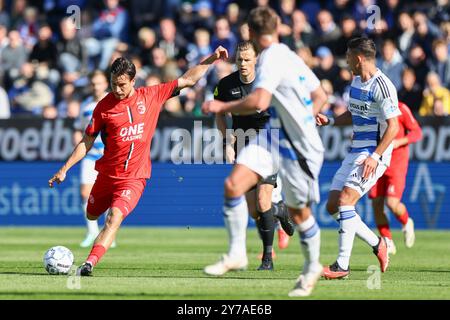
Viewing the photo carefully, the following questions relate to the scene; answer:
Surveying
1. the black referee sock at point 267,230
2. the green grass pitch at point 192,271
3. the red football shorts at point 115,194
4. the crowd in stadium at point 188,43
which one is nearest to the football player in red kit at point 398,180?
the green grass pitch at point 192,271

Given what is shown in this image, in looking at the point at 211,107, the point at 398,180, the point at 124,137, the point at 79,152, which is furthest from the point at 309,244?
the point at 398,180

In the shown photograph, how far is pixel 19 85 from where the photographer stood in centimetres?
2575

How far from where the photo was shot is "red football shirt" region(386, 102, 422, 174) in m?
17.1

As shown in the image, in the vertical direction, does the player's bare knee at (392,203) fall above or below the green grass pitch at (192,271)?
above

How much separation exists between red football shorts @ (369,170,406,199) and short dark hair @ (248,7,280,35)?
784cm

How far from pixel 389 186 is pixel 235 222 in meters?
7.45

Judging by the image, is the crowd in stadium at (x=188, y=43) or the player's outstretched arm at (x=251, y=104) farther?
the crowd in stadium at (x=188, y=43)

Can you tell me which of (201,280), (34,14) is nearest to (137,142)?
(201,280)

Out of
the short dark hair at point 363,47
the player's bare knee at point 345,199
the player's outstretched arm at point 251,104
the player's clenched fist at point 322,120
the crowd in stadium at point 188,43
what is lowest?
the player's bare knee at point 345,199

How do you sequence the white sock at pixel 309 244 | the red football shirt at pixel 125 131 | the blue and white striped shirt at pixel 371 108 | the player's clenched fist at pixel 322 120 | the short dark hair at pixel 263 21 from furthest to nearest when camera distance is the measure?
the red football shirt at pixel 125 131
the player's clenched fist at pixel 322 120
the blue and white striped shirt at pixel 371 108
the white sock at pixel 309 244
the short dark hair at pixel 263 21

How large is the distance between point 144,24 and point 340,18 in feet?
18.1

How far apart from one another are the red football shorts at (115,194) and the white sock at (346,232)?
2519 mm

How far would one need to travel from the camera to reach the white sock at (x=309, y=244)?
9984 millimetres

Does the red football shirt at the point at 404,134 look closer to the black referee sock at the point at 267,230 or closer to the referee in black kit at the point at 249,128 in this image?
the referee in black kit at the point at 249,128
